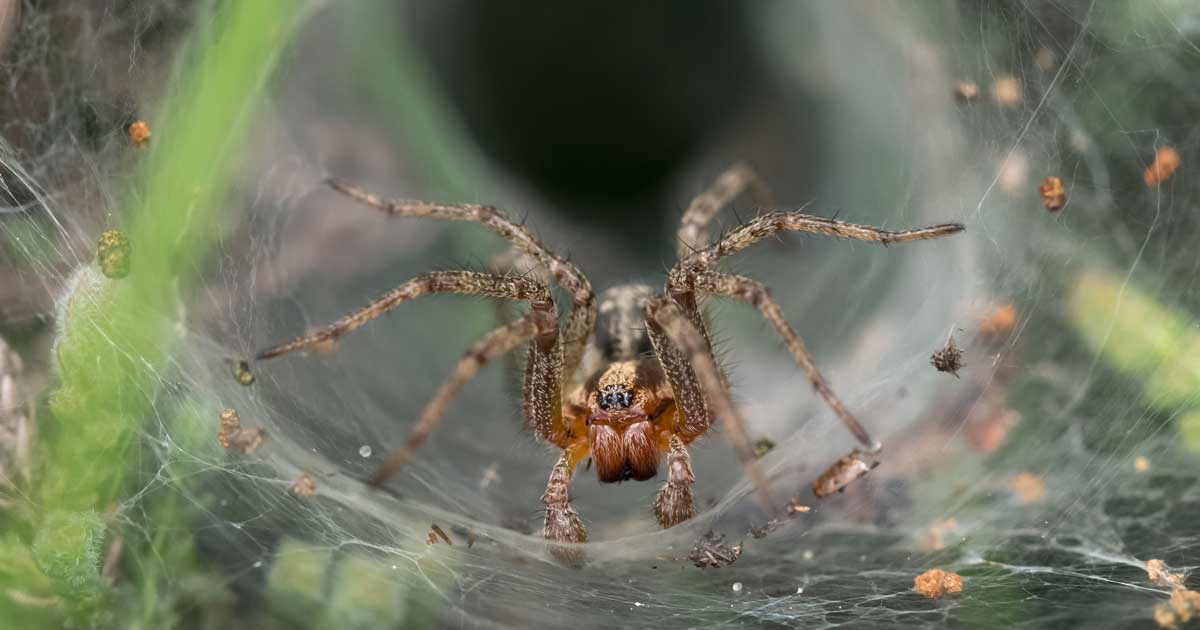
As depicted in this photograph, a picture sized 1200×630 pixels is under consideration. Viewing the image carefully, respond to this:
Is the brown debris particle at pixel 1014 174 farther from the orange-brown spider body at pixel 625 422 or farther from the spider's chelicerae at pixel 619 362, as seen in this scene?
the orange-brown spider body at pixel 625 422

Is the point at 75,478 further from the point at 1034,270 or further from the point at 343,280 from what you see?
the point at 1034,270

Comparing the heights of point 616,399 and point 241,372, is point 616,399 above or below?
above

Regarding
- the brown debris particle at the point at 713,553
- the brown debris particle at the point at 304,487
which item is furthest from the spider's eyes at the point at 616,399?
the brown debris particle at the point at 304,487

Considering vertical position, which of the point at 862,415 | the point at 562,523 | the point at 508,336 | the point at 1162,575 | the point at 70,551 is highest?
the point at 862,415

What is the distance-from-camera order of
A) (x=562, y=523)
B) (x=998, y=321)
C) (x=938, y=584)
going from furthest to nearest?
(x=998, y=321), (x=562, y=523), (x=938, y=584)

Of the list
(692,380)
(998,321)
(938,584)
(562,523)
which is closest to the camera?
(938,584)

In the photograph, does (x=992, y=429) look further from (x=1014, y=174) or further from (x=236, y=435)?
(x=236, y=435)

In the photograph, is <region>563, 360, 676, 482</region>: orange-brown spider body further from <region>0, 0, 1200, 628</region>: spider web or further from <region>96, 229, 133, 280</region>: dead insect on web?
<region>96, 229, 133, 280</region>: dead insect on web

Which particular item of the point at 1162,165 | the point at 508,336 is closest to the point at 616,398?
the point at 508,336

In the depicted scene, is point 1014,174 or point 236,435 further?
point 1014,174
